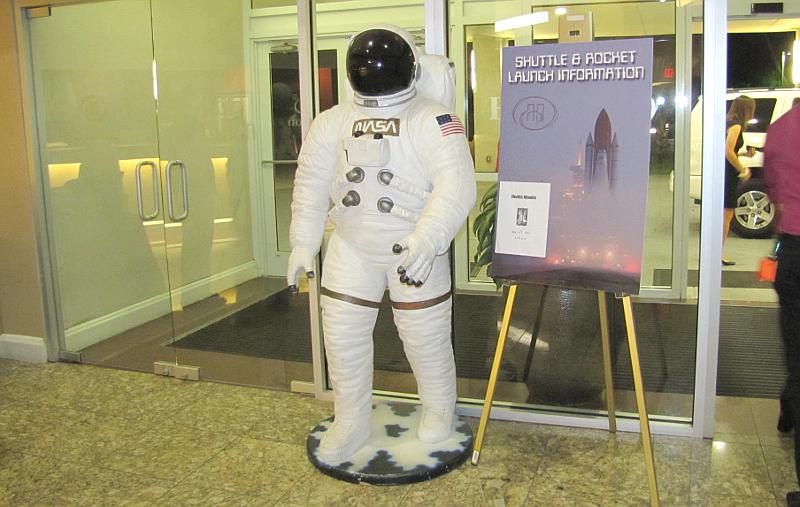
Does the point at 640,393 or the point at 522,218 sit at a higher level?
the point at 522,218

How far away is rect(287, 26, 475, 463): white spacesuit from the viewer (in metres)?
2.50

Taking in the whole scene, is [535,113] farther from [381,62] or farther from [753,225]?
[753,225]

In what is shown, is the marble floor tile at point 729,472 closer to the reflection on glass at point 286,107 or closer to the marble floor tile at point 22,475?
the reflection on glass at point 286,107

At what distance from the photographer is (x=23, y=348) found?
13.3 feet

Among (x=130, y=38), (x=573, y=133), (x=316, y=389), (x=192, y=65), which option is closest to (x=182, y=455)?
(x=316, y=389)

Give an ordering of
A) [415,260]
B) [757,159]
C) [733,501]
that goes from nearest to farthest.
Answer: [415,260], [733,501], [757,159]

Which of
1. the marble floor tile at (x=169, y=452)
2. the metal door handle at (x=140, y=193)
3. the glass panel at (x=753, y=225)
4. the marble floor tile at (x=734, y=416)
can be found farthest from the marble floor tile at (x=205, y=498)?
the glass panel at (x=753, y=225)

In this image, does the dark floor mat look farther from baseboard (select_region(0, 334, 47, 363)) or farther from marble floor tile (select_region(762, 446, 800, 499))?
baseboard (select_region(0, 334, 47, 363))

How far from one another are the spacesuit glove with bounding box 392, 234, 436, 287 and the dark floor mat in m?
1.11

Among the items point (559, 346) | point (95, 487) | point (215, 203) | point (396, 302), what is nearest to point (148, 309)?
point (215, 203)

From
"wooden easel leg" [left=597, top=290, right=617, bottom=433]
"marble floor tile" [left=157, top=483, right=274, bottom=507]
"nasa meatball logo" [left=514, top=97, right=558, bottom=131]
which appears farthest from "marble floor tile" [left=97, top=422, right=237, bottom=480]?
"nasa meatball logo" [left=514, top=97, right=558, bottom=131]

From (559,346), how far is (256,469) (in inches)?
64.3

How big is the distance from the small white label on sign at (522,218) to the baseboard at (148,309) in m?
1.85

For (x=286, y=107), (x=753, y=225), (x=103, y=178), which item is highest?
(x=286, y=107)
